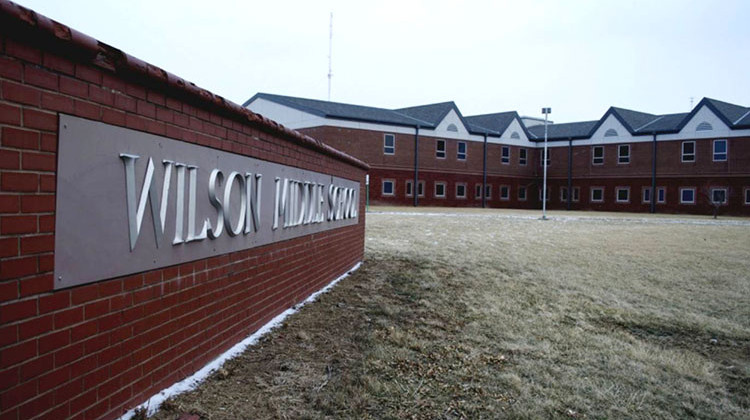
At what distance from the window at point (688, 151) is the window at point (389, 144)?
2341 cm

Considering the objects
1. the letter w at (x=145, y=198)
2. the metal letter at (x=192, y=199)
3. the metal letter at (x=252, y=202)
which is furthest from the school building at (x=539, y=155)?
the letter w at (x=145, y=198)

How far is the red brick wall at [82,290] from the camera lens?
2396 millimetres

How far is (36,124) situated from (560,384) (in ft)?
14.2

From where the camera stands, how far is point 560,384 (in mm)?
4551

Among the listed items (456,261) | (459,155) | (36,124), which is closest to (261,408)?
(36,124)

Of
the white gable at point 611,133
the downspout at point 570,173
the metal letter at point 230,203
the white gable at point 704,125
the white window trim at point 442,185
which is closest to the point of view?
the metal letter at point 230,203

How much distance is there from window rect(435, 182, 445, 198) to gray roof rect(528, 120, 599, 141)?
12.2 metres

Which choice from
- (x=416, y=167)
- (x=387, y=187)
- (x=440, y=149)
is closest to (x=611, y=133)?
(x=440, y=149)

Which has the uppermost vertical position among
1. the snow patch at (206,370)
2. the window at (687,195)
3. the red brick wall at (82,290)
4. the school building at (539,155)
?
the school building at (539,155)

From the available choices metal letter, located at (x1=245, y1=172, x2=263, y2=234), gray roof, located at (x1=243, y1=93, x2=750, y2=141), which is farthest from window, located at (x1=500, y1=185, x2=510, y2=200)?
metal letter, located at (x1=245, y1=172, x2=263, y2=234)

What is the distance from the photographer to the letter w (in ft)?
10.3

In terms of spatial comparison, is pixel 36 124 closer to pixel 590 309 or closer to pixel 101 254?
pixel 101 254

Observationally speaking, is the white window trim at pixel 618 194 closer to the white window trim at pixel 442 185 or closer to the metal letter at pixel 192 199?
the white window trim at pixel 442 185

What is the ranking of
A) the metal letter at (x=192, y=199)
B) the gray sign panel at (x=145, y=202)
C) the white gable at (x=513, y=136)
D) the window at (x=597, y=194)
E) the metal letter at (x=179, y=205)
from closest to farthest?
the gray sign panel at (x=145, y=202) → the metal letter at (x=179, y=205) → the metal letter at (x=192, y=199) → the window at (x=597, y=194) → the white gable at (x=513, y=136)
